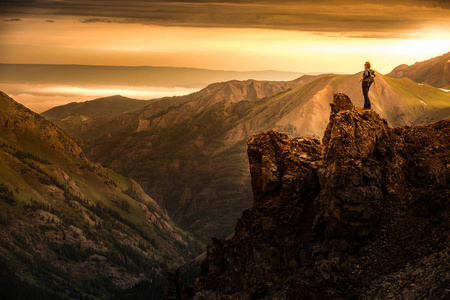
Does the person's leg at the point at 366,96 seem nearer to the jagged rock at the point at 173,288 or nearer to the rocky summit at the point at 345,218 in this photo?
the rocky summit at the point at 345,218

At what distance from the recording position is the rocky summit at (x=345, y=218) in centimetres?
7338

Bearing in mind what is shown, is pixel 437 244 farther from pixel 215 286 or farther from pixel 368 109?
pixel 215 286

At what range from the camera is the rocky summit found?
2889 inches

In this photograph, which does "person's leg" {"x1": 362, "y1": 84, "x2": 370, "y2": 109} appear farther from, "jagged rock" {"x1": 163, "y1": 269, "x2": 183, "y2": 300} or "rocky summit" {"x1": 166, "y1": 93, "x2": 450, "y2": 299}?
"jagged rock" {"x1": 163, "y1": 269, "x2": 183, "y2": 300}

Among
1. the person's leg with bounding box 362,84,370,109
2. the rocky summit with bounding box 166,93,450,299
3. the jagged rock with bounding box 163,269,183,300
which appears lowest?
the jagged rock with bounding box 163,269,183,300

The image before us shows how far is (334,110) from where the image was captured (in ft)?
294

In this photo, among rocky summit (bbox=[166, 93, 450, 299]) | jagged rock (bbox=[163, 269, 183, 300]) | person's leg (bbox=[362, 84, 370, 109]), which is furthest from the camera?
jagged rock (bbox=[163, 269, 183, 300])

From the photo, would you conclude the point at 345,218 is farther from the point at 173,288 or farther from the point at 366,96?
the point at 173,288

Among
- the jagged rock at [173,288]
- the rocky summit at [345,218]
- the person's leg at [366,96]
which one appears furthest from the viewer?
the jagged rock at [173,288]

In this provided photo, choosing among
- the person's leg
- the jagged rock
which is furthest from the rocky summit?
the jagged rock

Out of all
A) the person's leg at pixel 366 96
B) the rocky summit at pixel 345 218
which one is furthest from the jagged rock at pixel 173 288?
the person's leg at pixel 366 96

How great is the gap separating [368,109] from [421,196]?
15.0 metres

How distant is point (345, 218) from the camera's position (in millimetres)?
80562

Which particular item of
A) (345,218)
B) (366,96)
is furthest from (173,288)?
(366,96)
